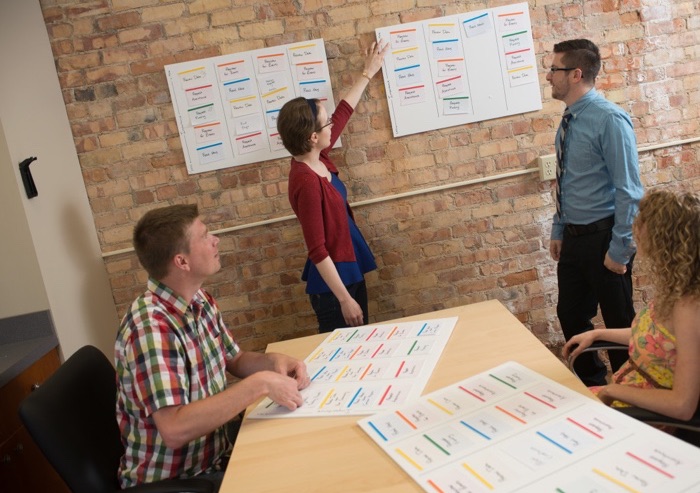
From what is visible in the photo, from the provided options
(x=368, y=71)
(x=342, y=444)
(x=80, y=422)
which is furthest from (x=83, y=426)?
(x=368, y=71)

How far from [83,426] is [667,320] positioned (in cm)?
162

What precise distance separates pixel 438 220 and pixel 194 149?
1308 millimetres

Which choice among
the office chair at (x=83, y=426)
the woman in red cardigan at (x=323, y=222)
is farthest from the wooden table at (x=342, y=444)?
the woman in red cardigan at (x=323, y=222)

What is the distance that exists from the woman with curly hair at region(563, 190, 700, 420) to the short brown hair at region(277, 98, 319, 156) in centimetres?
137

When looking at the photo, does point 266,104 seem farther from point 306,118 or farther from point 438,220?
point 438,220

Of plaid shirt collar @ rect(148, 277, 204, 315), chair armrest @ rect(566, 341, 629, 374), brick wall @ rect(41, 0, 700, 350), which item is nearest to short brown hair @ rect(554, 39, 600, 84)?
brick wall @ rect(41, 0, 700, 350)

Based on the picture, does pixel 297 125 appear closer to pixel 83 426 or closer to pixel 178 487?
pixel 83 426

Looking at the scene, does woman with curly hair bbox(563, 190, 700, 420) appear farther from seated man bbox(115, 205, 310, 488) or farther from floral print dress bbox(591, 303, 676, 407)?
seated man bbox(115, 205, 310, 488)

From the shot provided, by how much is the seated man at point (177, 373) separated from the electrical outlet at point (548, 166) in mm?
1873

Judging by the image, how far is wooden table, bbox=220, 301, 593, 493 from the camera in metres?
1.21

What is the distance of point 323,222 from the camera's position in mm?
2537

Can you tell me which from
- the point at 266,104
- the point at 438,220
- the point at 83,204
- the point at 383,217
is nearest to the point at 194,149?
the point at 266,104

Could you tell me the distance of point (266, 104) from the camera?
291cm

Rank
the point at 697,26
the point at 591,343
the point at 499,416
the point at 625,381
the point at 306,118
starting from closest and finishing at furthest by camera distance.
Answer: the point at 499,416, the point at 625,381, the point at 591,343, the point at 306,118, the point at 697,26
